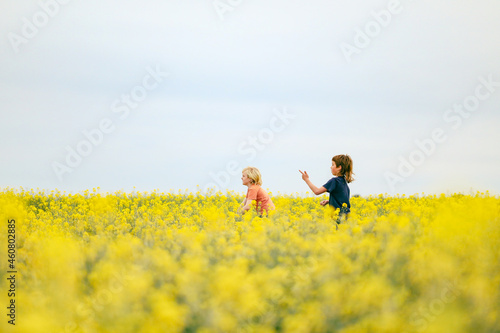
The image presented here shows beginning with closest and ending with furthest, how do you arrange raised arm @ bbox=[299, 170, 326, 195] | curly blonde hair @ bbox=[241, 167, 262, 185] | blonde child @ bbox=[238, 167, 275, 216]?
1. raised arm @ bbox=[299, 170, 326, 195]
2. blonde child @ bbox=[238, 167, 275, 216]
3. curly blonde hair @ bbox=[241, 167, 262, 185]

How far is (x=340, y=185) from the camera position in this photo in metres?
8.75

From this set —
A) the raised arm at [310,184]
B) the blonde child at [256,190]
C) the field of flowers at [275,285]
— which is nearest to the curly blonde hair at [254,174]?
the blonde child at [256,190]

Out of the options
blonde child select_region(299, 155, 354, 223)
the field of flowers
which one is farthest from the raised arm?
the field of flowers

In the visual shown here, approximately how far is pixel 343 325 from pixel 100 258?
276 cm

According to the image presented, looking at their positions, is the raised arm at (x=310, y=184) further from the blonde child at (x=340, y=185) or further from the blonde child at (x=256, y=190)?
Result: the blonde child at (x=256, y=190)

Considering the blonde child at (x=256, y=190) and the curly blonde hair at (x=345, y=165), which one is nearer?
the curly blonde hair at (x=345, y=165)

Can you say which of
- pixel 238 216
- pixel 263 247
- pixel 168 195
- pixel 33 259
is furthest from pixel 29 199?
pixel 263 247

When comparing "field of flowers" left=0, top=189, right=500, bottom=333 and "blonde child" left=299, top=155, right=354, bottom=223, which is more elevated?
"blonde child" left=299, top=155, right=354, bottom=223

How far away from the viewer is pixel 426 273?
372cm

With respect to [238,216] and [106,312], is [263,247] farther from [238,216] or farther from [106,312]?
[238,216]

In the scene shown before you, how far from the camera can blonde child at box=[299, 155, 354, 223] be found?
28.3 feet

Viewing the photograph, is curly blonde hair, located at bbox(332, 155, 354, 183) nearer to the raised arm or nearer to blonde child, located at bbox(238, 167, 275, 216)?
the raised arm

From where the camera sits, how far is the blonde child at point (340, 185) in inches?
339

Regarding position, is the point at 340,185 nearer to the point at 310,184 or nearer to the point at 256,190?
the point at 310,184
